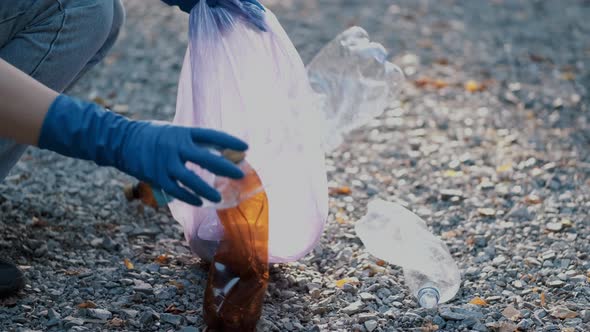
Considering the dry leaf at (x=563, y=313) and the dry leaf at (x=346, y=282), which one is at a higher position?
the dry leaf at (x=563, y=313)

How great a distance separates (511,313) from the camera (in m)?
1.98

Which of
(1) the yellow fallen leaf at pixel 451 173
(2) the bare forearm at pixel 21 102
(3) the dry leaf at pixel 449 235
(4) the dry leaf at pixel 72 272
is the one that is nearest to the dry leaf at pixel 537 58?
(1) the yellow fallen leaf at pixel 451 173

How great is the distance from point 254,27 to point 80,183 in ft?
3.47

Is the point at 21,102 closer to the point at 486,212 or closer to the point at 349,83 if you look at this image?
the point at 349,83

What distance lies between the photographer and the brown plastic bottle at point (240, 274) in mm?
1815

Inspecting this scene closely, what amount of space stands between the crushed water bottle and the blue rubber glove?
76 cm

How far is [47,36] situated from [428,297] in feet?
3.82

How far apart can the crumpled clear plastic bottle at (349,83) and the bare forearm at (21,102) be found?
113 cm

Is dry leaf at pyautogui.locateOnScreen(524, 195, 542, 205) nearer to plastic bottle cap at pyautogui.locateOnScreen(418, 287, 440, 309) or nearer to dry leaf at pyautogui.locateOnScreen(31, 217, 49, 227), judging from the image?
plastic bottle cap at pyautogui.locateOnScreen(418, 287, 440, 309)

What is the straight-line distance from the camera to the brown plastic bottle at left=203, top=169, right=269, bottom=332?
5.96ft

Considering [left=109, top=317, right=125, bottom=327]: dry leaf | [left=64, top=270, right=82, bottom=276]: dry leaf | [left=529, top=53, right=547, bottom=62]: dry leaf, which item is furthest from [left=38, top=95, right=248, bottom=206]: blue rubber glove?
[left=529, top=53, right=547, bottom=62]: dry leaf

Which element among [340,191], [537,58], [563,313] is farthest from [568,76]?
[563,313]

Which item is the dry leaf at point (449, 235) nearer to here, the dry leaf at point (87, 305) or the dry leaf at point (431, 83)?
the dry leaf at point (87, 305)

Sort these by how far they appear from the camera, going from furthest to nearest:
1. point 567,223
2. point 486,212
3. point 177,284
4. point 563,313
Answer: point 486,212, point 567,223, point 177,284, point 563,313
